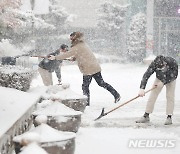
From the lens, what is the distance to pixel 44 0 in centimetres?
3175

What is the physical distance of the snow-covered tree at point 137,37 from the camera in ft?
95.5

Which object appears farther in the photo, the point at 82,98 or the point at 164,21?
the point at 164,21

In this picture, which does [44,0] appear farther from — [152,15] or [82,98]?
[82,98]

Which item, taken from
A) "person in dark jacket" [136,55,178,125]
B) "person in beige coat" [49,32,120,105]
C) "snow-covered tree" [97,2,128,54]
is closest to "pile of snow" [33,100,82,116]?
"person in dark jacket" [136,55,178,125]

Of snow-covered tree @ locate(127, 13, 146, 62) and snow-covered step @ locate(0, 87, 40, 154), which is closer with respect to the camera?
snow-covered step @ locate(0, 87, 40, 154)

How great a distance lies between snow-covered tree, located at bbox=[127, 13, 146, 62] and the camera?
2911 cm

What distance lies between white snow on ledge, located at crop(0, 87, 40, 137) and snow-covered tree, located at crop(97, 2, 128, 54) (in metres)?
24.8

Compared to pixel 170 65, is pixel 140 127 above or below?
below

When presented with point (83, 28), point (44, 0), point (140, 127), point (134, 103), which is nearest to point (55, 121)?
point (140, 127)

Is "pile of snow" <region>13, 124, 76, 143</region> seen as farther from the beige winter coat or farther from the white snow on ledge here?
the beige winter coat

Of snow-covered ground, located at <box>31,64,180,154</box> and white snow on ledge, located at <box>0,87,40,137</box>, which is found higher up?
white snow on ledge, located at <box>0,87,40,137</box>

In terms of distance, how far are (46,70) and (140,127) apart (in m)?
4.46

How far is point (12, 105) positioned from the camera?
22.4ft

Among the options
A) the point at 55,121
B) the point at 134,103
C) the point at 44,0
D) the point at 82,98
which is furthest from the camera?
the point at 44,0
